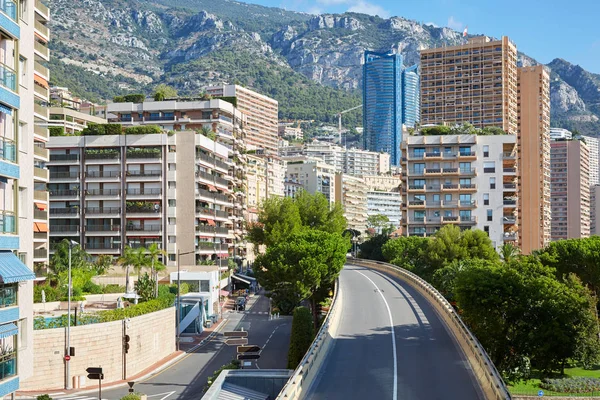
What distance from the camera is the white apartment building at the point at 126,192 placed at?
86.8m

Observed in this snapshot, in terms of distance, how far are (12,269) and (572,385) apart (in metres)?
36.7

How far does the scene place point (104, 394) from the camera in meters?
45.8

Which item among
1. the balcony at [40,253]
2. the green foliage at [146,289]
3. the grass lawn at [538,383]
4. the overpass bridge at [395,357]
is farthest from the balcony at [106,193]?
the grass lawn at [538,383]

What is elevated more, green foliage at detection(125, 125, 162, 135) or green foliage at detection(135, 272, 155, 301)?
green foliage at detection(125, 125, 162, 135)

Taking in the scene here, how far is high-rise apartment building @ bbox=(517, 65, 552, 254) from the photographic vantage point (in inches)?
6565

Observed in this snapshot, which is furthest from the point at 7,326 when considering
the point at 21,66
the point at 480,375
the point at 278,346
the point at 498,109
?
the point at 498,109

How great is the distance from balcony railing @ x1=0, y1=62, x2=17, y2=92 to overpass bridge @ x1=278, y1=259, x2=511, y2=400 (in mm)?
13680

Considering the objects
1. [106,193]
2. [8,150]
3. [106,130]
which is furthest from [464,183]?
[8,150]

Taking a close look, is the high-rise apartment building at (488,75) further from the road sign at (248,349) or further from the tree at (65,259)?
the road sign at (248,349)

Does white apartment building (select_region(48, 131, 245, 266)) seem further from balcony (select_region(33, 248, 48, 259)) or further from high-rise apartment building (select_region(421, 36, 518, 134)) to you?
high-rise apartment building (select_region(421, 36, 518, 134))

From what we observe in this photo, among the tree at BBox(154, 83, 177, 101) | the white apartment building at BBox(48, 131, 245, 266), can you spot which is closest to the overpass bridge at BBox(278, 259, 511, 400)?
the white apartment building at BBox(48, 131, 245, 266)

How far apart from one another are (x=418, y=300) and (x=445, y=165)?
51765 millimetres

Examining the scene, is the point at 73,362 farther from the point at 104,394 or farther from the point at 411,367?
the point at 411,367

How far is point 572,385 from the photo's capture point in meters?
48.7
